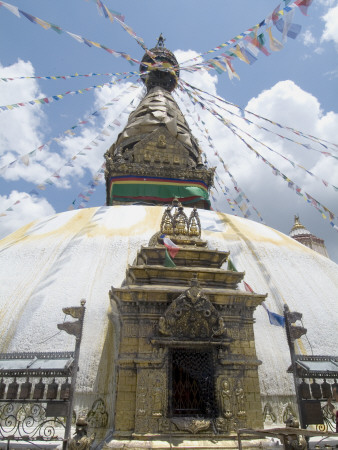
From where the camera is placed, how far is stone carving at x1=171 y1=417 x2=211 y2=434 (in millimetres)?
4934

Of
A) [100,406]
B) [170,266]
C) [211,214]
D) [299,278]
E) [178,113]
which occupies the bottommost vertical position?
[100,406]

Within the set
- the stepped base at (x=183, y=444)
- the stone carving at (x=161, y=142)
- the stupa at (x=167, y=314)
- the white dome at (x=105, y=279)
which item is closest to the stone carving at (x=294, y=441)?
the stepped base at (x=183, y=444)

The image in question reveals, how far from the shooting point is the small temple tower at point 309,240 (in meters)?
25.4

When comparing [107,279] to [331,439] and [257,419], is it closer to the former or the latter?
[257,419]

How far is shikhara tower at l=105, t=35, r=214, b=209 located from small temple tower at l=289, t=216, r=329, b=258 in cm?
1232

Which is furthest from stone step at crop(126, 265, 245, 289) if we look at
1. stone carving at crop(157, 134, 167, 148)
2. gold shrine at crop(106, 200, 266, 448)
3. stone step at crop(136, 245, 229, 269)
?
stone carving at crop(157, 134, 167, 148)

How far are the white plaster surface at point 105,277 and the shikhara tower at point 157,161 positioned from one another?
14.7 ft

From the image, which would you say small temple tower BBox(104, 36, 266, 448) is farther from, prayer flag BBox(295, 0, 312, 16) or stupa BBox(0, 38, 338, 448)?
prayer flag BBox(295, 0, 312, 16)

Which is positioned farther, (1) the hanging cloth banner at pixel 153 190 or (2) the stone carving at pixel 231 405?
(1) the hanging cloth banner at pixel 153 190

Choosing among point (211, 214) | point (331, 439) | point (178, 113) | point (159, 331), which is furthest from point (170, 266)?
point (178, 113)

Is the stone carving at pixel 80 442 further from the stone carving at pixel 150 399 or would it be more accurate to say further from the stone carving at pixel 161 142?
the stone carving at pixel 161 142

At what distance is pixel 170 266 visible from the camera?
644 centimetres

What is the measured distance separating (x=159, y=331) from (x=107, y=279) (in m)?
2.71

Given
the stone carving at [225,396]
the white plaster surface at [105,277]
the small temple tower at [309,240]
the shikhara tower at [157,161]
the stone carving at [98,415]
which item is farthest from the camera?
the small temple tower at [309,240]
